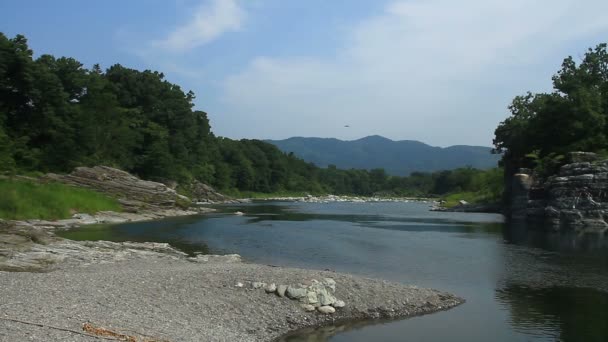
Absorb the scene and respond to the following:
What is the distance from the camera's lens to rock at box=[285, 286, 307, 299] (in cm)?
2061

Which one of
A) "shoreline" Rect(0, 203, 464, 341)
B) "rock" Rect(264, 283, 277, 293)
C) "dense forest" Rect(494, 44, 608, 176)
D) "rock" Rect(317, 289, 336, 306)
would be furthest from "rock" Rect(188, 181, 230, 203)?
"rock" Rect(317, 289, 336, 306)

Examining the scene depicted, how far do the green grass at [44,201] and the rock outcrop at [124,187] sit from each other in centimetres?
480

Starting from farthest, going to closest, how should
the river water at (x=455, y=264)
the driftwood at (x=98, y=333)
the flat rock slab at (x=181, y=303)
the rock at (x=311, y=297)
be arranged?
1. the rock at (x=311, y=297)
2. the river water at (x=455, y=264)
3. the flat rock slab at (x=181, y=303)
4. the driftwood at (x=98, y=333)

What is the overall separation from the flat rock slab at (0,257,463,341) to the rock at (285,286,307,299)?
264 mm

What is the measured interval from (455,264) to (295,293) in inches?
676

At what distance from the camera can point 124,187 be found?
73688mm

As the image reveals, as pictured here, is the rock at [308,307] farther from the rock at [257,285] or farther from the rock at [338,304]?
the rock at [257,285]

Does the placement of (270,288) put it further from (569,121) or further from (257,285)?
(569,121)

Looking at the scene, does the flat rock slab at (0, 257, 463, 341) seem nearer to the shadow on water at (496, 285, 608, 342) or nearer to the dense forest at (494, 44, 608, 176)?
the shadow on water at (496, 285, 608, 342)

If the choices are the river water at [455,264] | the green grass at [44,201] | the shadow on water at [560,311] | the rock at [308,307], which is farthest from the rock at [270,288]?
the green grass at [44,201]

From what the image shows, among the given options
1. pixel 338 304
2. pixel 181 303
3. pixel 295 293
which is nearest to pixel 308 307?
pixel 295 293

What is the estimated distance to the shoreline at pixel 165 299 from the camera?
1494cm

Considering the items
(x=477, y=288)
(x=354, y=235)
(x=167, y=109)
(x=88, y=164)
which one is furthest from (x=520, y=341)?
(x=167, y=109)

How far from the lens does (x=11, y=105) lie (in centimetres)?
7631
